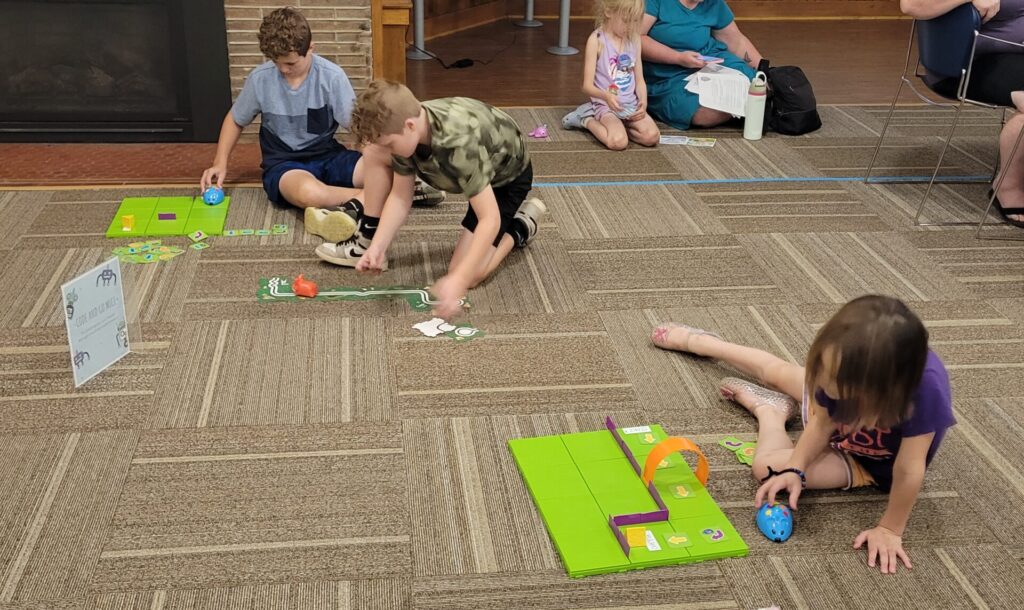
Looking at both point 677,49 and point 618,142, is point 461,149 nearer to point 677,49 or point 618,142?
point 618,142

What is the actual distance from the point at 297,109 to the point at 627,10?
1.37m

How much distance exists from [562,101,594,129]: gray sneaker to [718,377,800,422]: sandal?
2.08 m

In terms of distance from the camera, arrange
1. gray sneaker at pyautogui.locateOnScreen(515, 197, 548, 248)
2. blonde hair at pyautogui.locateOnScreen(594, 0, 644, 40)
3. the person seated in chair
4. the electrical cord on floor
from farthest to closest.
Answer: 1. the electrical cord on floor
2. blonde hair at pyautogui.locateOnScreen(594, 0, 644, 40)
3. the person seated in chair
4. gray sneaker at pyautogui.locateOnScreen(515, 197, 548, 248)

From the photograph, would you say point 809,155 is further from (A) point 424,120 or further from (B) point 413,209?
(A) point 424,120

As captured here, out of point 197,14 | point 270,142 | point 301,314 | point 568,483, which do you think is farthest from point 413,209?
point 568,483

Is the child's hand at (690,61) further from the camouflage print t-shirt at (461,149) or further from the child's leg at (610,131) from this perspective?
the camouflage print t-shirt at (461,149)

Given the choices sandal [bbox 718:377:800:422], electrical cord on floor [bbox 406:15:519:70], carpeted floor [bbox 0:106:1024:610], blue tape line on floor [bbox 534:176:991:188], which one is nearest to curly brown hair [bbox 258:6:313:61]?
carpeted floor [bbox 0:106:1024:610]

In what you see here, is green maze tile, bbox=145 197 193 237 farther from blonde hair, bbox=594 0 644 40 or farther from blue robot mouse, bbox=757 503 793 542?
blue robot mouse, bbox=757 503 793 542

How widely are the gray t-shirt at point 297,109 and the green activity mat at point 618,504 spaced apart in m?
1.56

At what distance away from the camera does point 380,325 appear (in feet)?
8.50

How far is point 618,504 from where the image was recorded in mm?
1951

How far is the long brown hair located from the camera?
5.23 ft

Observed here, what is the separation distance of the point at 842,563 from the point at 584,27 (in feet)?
16.5

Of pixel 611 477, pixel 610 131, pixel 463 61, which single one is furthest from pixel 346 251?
pixel 463 61
